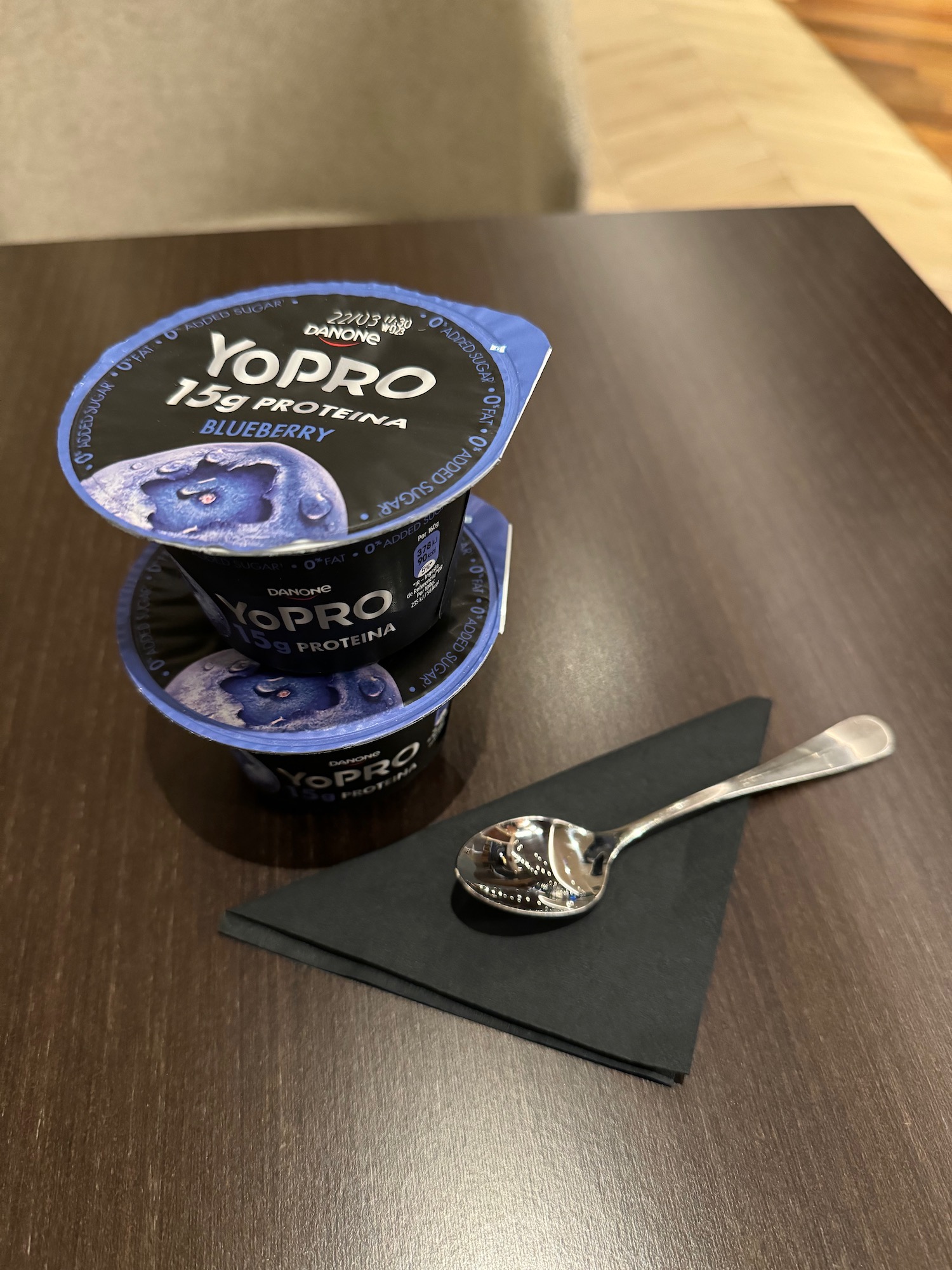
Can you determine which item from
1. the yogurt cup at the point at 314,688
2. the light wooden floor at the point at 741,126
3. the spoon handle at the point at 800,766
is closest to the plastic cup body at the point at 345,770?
the yogurt cup at the point at 314,688

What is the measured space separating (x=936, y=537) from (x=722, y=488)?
0.17 m

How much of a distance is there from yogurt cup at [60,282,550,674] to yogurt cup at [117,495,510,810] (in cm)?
1

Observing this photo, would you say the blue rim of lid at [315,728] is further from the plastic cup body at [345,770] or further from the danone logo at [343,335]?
the danone logo at [343,335]

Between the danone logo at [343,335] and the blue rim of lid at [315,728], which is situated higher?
the danone logo at [343,335]

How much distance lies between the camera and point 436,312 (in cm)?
48

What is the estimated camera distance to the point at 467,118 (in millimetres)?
1194

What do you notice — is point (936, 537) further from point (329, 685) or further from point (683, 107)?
point (683, 107)

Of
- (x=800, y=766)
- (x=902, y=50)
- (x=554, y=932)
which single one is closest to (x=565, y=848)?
(x=554, y=932)

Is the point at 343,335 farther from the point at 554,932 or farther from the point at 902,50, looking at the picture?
the point at 902,50

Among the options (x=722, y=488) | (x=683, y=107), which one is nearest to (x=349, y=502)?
(x=722, y=488)

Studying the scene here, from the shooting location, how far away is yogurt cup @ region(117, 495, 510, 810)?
0.44m

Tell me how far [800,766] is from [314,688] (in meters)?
0.31

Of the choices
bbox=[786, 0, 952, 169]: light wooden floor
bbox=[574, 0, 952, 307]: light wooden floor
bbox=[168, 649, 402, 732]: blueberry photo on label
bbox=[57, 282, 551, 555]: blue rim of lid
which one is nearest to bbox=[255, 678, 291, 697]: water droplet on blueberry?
bbox=[168, 649, 402, 732]: blueberry photo on label

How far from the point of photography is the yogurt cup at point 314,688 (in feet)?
1.44
